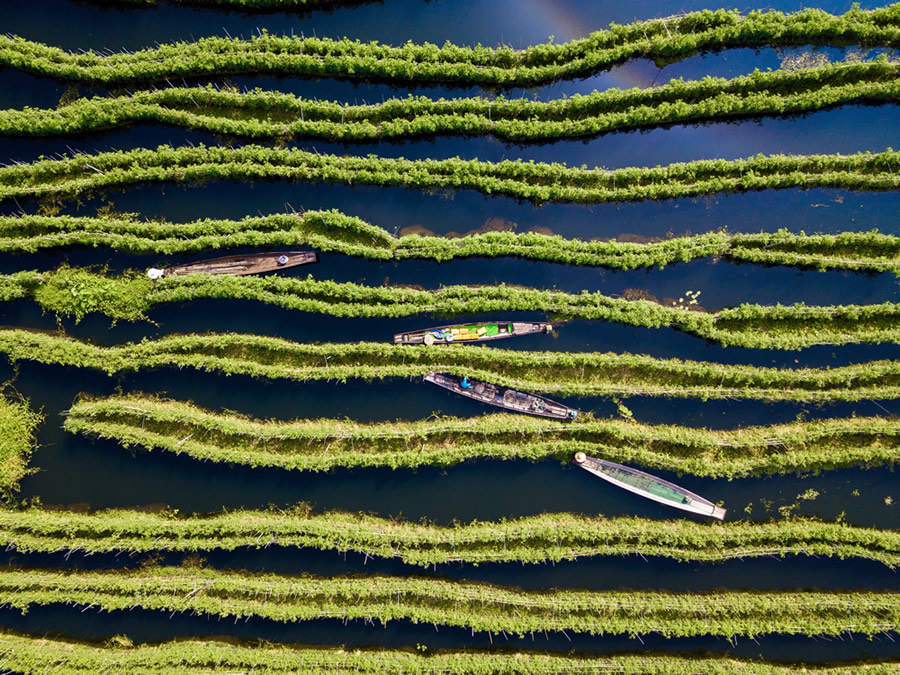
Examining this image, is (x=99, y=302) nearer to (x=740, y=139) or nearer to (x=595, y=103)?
(x=595, y=103)

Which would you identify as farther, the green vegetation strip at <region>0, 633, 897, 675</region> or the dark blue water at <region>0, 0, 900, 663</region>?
the dark blue water at <region>0, 0, 900, 663</region>

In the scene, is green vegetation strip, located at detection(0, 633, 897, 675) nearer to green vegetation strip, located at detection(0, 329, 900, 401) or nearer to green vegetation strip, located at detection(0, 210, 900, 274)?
green vegetation strip, located at detection(0, 329, 900, 401)

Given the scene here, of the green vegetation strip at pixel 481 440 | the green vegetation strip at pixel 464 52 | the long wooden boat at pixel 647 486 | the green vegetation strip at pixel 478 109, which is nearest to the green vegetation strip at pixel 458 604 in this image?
the long wooden boat at pixel 647 486

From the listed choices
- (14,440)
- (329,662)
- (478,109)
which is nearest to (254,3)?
(478,109)

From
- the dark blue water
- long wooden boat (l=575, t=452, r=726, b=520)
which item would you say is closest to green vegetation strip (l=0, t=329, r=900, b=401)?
the dark blue water

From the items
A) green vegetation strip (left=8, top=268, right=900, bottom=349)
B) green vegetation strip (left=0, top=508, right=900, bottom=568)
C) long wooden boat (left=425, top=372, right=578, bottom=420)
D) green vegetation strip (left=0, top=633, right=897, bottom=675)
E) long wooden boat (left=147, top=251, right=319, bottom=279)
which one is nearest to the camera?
green vegetation strip (left=0, top=633, right=897, bottom=675)

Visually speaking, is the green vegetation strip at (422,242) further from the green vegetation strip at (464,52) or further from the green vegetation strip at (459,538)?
the green vegetation strip at (459,538)

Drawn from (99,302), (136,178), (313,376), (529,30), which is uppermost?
(529,30)

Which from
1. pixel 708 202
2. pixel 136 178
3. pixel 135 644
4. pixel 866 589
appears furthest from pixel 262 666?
pixel 708 202
